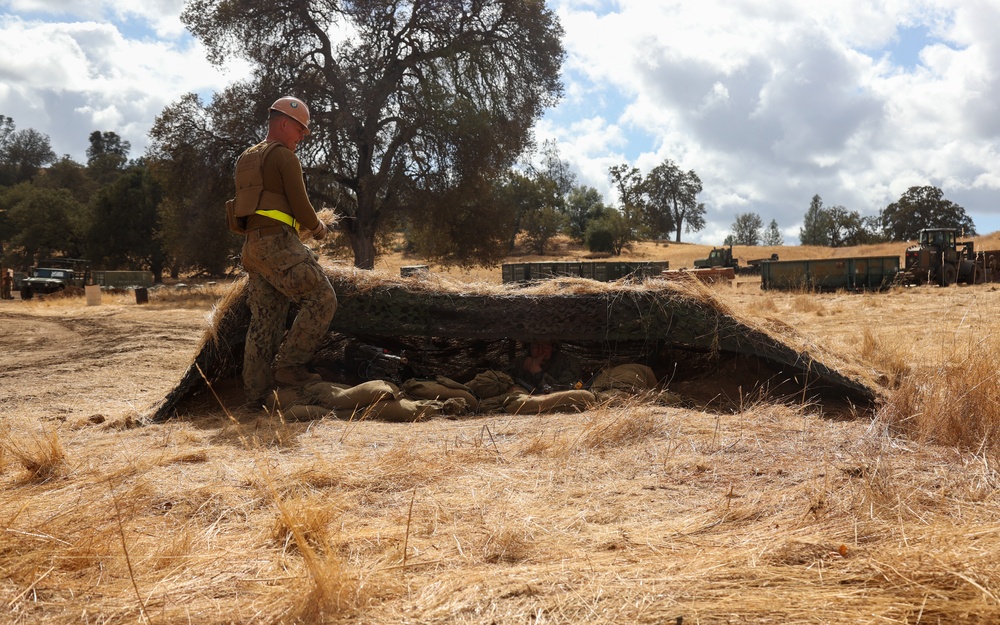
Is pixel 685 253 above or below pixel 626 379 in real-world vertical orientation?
above

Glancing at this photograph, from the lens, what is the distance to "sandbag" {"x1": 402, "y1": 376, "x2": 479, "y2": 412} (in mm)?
5555

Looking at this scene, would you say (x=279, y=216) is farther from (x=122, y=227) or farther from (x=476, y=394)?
(x=122, y=227)

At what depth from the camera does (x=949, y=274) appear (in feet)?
82.0

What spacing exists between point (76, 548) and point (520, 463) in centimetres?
191

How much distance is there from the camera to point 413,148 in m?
27.2

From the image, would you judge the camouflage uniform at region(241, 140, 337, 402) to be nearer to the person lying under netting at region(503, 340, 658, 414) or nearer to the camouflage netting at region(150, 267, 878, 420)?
the camouflage netting at region(150, 267, 878, 420)

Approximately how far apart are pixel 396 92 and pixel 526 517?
26129 millimetres

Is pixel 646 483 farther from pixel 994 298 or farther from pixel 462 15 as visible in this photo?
pixel 462 15

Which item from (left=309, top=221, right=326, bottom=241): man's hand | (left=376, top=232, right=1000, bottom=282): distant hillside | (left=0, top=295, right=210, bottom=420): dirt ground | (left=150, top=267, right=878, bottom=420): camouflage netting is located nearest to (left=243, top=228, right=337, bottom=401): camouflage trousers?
(left=309, top=221, right=326, bottom=241): man's hand

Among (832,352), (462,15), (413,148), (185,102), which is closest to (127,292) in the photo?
(185,102)

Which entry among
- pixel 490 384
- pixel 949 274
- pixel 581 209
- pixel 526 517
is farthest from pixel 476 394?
pixel 581 209

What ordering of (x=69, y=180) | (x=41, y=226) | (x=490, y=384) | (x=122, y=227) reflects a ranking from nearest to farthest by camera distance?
(x=490, y=384)
(x=122, y=227)
(x=41, y=226)
(x=69, y=180)

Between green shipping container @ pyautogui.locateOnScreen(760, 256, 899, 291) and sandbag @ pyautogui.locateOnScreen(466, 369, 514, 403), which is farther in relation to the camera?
green shipping container @ pyautogui.locateOnScreen(760, 256, 899, 291)

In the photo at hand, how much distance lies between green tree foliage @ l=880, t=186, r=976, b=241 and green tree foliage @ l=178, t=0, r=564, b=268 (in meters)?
52.0
